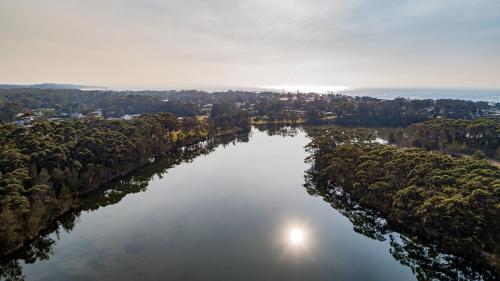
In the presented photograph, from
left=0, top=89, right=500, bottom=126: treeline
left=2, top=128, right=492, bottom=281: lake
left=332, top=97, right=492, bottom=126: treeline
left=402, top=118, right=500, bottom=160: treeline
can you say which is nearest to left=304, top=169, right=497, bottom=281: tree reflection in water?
left=2, top=128, right=492, bottom=281: lake

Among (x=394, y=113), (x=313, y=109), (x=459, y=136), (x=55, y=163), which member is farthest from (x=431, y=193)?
(x=394, y=113)

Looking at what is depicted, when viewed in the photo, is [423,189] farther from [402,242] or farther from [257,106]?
[257,106]

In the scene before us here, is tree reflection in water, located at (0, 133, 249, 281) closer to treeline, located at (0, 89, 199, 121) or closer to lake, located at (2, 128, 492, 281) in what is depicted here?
lake, located at (2, 128, 492, 281)

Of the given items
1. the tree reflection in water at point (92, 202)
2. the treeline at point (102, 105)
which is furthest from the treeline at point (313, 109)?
the tree reflection in water at point (92, 202)

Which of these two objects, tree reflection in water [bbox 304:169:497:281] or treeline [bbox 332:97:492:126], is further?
treeline [bbox 332:97:492:126]

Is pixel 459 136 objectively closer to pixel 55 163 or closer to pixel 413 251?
pixel 413 251

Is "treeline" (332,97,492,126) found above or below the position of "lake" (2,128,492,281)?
above
